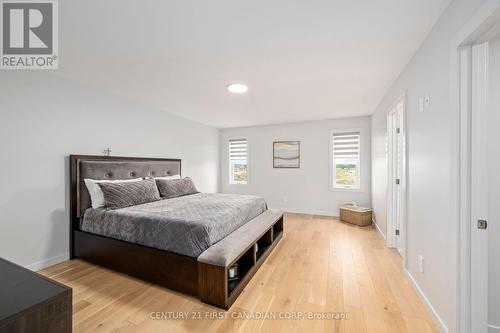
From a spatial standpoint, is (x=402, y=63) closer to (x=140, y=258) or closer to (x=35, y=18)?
(x=35, y=18)

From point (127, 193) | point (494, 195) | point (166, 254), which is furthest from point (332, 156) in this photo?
point (127, 193)

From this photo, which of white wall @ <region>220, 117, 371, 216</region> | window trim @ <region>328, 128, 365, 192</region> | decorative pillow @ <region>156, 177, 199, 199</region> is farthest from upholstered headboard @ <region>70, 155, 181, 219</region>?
window trim @ <region>328, 128, 365, 192</region>

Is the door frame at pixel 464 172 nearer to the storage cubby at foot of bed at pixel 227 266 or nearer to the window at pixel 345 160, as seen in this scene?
the storage cubby at foot of bed at pixel 227 266

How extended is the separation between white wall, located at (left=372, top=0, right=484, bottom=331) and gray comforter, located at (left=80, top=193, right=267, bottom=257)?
A: 1.82 metres

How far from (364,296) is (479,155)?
57.1 inches

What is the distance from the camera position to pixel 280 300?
1831 millimetres

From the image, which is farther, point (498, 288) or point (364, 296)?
point (364, 296)

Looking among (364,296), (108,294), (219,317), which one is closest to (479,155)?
(364,296)

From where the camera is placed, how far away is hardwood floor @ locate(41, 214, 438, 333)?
1.54 metres

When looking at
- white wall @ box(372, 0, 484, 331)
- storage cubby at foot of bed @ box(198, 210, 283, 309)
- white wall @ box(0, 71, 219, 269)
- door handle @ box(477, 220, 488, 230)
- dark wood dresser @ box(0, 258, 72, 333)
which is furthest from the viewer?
white wall @ box(0, 71, 219, 269)

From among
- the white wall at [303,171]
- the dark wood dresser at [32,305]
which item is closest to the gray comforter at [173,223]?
the dark wood dresser at [32,305]

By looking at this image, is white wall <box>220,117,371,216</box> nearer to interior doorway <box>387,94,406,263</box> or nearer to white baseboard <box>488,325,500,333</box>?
interior doorway <box>387,94,406,263</box>

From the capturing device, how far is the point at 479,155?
3.97ft

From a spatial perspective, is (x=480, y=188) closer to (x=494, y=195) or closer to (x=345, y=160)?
(x=494, y=195)
